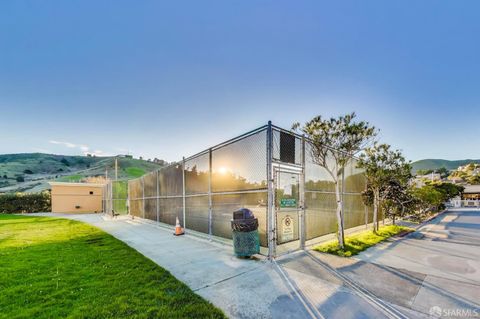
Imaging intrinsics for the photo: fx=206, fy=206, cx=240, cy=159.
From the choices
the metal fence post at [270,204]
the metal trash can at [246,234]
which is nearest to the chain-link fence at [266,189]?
the metal fence post at [270,204]

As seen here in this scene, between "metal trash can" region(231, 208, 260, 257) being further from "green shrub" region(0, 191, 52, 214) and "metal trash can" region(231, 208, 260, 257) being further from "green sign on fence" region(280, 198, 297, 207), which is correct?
"green shrub" region(0, 191, 52, 214)

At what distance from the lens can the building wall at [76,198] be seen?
26312mm

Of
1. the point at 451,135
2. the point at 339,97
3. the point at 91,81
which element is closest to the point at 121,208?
the point at 91,81

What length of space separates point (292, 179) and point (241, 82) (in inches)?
259

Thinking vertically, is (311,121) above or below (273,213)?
above

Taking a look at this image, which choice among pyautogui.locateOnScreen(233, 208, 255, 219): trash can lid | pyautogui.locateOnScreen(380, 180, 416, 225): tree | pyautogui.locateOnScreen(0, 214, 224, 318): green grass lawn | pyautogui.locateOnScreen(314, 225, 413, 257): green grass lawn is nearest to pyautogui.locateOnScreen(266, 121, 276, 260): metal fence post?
pyautogui.locateOnScreen(233, 208, 255, 219): trash can lid

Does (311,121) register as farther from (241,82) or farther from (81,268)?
(81,268)

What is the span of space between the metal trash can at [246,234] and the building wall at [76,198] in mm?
30012

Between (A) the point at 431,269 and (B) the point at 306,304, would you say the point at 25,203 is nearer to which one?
(B) the point at 306,304

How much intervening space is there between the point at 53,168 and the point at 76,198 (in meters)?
84.0

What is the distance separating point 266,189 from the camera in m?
5.20

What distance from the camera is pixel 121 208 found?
63.0 ft
